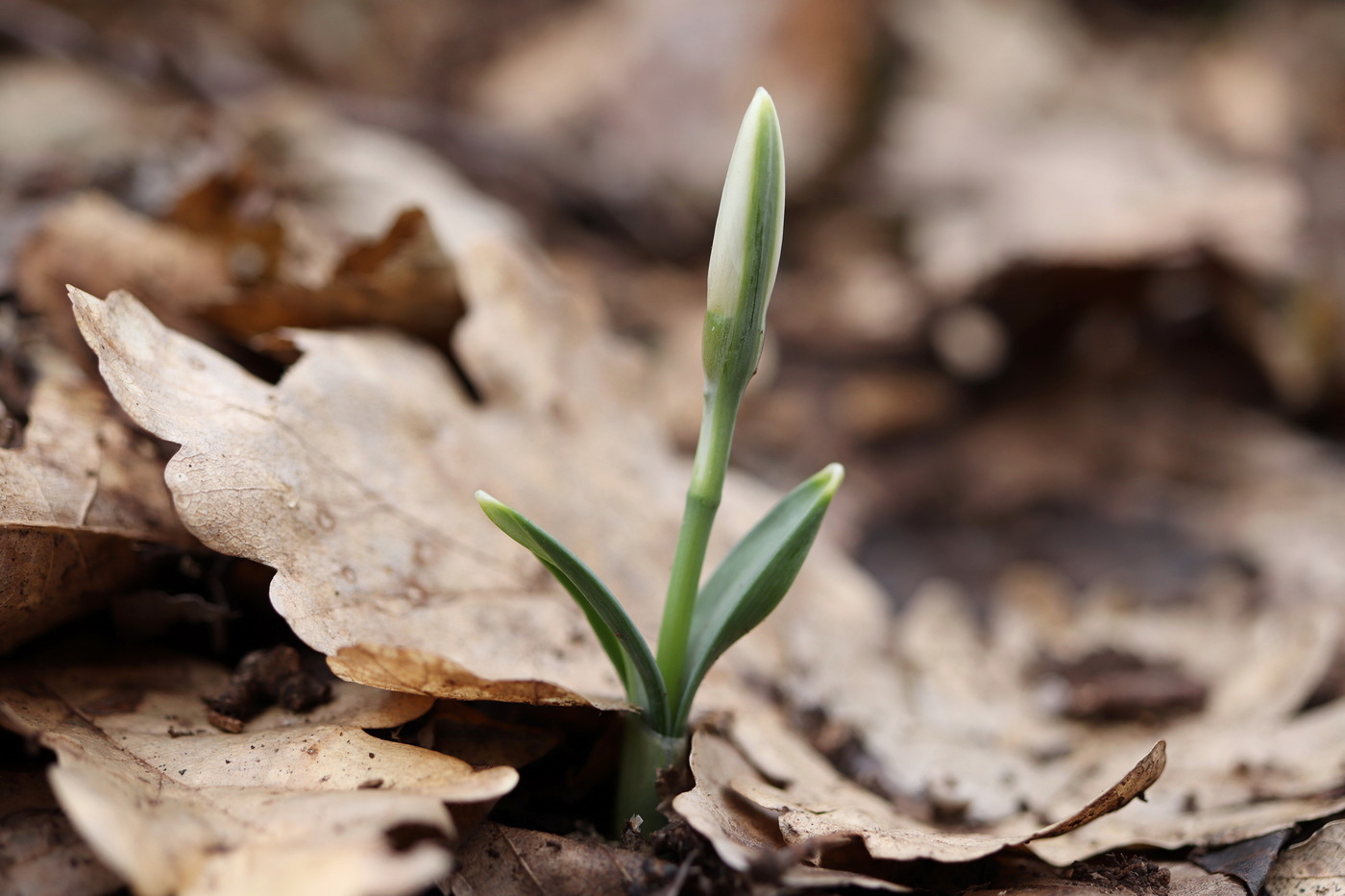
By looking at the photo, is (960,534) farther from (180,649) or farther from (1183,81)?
(1183,81)

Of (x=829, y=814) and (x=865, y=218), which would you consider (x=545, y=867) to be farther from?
(x=865, y=218)

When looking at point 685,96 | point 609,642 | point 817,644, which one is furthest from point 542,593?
point 685,96

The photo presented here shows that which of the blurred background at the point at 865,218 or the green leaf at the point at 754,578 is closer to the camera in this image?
the green leaf at the point at 754,578

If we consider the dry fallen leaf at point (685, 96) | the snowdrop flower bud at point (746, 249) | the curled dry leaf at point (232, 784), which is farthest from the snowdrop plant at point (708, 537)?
the dry fallen leaf at point (685, 96)

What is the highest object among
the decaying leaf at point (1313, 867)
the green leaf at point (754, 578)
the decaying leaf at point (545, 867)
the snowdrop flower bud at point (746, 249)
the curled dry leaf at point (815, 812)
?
the snowdrop flower bud at point (746, 249)

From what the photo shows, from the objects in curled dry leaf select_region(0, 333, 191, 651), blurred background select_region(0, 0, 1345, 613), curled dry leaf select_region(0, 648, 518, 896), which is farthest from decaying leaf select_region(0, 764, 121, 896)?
blurred background select_region(0, 0, 1345, 613)

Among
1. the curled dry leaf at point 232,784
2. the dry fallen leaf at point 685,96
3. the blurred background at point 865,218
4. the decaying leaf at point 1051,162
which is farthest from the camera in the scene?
the dry fallen leaf at point 685,96

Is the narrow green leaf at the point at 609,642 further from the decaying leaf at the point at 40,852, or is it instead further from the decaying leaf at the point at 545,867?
the decaying leaf at the point at 40,852
